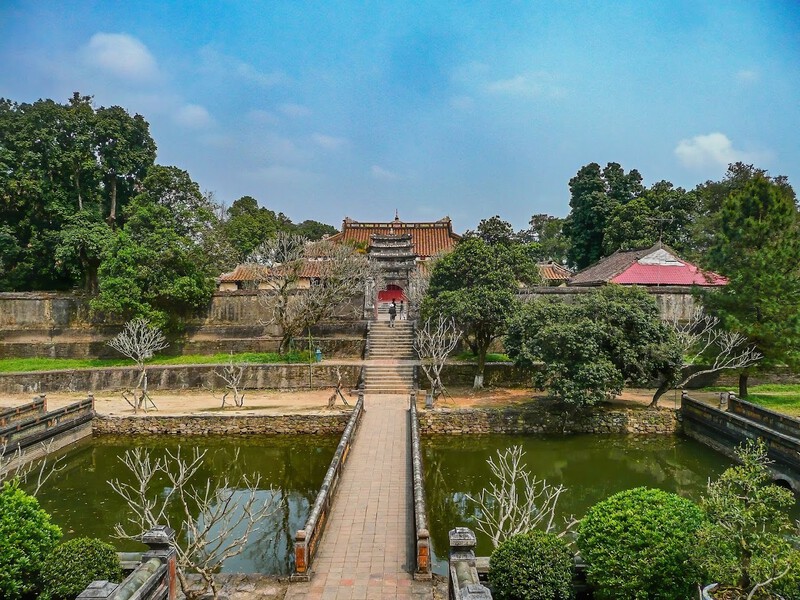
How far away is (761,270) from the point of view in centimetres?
1780

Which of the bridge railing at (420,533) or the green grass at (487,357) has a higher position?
the green grass at (487,357)

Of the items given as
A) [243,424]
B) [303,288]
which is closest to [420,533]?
[243,424]

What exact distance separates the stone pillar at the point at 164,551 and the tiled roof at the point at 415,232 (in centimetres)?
2941

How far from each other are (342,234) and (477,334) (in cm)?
1898

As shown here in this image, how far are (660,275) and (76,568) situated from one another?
28.3 meters

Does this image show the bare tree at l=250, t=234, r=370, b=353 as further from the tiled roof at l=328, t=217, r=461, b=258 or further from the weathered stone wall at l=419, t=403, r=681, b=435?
the weathered stone wall at l=419, t=403, r=681, b=435

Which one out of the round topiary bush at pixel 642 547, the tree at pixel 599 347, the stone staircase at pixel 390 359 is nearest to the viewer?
the round topiary bush at pixel 642 547

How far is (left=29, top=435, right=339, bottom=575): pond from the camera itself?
10.6 meters

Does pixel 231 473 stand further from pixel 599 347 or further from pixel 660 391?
pixel 660 391

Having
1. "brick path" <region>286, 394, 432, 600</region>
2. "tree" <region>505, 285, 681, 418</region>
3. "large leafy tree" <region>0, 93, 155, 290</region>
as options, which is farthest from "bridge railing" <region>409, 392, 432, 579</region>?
"large leafy tree" <region>0, 93, 155, 290</region>

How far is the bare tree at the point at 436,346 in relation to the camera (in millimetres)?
19562

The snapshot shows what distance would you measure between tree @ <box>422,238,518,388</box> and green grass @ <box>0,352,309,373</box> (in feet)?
24.7

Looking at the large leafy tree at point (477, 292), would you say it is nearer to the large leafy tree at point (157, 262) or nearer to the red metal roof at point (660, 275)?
the red metal roof at point (660, 275)

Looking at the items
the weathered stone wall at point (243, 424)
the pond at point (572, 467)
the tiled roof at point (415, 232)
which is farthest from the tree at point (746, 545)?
the tiled roof at point (415, 232)
